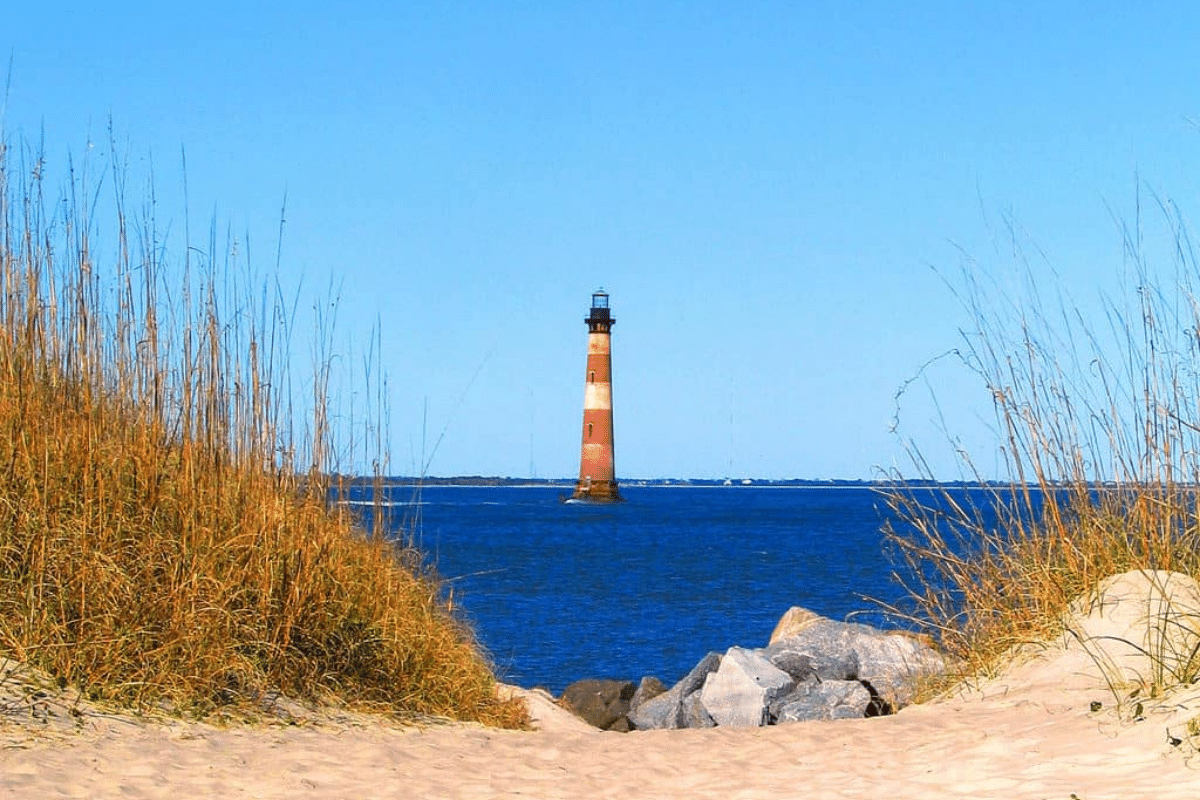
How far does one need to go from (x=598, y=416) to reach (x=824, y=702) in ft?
110

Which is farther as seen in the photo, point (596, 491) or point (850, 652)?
point (596, 491)

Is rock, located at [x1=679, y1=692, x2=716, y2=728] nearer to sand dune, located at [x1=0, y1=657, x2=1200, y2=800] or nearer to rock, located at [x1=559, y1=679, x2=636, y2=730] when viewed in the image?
rock, located at [x1=559, y1=679, x2=636, y2=730]

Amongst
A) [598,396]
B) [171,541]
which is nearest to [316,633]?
[171,541]

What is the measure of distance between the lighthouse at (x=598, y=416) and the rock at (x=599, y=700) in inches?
1168

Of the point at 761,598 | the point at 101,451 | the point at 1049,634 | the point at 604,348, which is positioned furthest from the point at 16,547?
the point at 604,348

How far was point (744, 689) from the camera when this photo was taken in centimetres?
917

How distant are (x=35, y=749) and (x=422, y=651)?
2.32m

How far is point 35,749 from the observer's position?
4.76 m

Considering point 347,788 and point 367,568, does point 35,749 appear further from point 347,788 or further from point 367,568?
point 367,568

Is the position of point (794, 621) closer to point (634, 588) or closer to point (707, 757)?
point (707, 757)

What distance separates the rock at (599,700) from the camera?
11.3 m

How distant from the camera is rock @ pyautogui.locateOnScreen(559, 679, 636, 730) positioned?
11297 millimetres

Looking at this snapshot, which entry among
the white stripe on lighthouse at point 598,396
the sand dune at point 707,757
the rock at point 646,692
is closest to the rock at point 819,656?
the rock at point 646,692

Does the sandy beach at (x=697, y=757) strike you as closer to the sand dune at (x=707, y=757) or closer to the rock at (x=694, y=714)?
the sand dune at (x=707, y=757)
